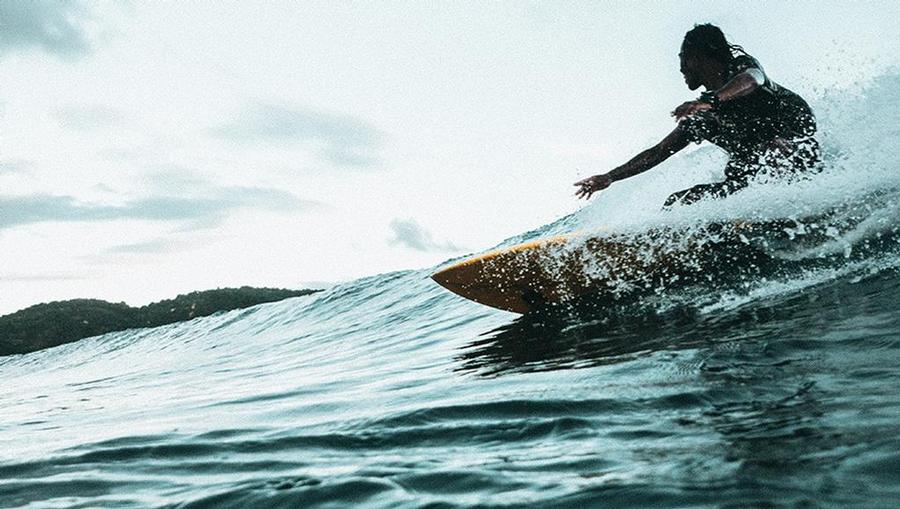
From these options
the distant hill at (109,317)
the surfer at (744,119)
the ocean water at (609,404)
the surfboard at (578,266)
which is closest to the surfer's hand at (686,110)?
the surfer at (744,119)

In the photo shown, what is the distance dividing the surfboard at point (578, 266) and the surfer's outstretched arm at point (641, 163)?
1.76 ft

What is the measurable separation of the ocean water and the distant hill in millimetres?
21996

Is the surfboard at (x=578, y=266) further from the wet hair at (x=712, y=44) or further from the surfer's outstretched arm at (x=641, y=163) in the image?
the wet hair at (x=712, y=44)

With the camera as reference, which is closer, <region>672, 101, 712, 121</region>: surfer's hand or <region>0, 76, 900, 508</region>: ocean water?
<region>0, 76, 900, 508</region>: ocean water

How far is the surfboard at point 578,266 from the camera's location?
6363 mm

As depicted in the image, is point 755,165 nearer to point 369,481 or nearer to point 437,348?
point 437,348

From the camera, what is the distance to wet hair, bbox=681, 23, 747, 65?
6145mm

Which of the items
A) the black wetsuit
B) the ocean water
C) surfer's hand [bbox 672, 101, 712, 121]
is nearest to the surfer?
the black wetsuit

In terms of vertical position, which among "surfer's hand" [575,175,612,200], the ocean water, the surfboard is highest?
"surfer's hand" [575,175,612,200]

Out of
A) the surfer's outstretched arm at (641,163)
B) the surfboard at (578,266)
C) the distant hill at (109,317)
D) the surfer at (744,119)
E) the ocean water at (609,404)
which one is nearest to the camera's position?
the ocean water at (609,404)

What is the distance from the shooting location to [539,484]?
199cm

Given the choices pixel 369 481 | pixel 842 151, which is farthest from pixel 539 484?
pixel 842 151

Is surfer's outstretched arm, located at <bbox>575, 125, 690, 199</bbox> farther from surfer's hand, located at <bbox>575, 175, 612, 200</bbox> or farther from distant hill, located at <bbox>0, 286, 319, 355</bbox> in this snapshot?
distant hill, located at <bbox>0, 286, 319, 355</bbox>

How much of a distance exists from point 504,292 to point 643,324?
6.57ft
